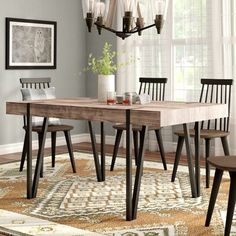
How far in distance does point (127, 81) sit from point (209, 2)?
144 cm

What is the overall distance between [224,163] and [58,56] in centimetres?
418

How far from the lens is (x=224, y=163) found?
10.7 feet

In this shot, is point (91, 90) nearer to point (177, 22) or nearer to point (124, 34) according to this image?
point (177, 22)

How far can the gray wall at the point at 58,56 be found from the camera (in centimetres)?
645

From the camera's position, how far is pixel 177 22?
6.48 meters

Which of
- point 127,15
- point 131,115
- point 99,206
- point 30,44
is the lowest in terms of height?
point 99,206

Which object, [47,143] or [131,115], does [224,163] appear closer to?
[131,115]

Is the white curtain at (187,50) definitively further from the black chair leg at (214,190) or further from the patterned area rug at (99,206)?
the black chair leg at (214,190)

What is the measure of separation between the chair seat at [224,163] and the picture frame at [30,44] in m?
3.66

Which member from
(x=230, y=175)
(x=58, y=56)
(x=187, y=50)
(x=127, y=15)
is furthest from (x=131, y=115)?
(x=58, y=56)

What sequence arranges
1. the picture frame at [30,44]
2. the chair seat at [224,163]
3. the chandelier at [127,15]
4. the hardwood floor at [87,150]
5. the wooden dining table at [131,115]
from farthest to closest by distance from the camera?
the picture frame at [30,44] < the hardwood floor at [87,150] < the chandelier at [127,15] < the wooden dining table at [131,115] < the chair seat at [224,163]

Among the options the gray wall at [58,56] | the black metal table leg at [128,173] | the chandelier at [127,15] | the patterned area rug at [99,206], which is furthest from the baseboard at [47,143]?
the black metal table leg at [128,173]

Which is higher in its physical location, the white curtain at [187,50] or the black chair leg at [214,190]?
the white curtain at [187,50]

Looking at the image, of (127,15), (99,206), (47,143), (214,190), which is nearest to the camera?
(214,190)
